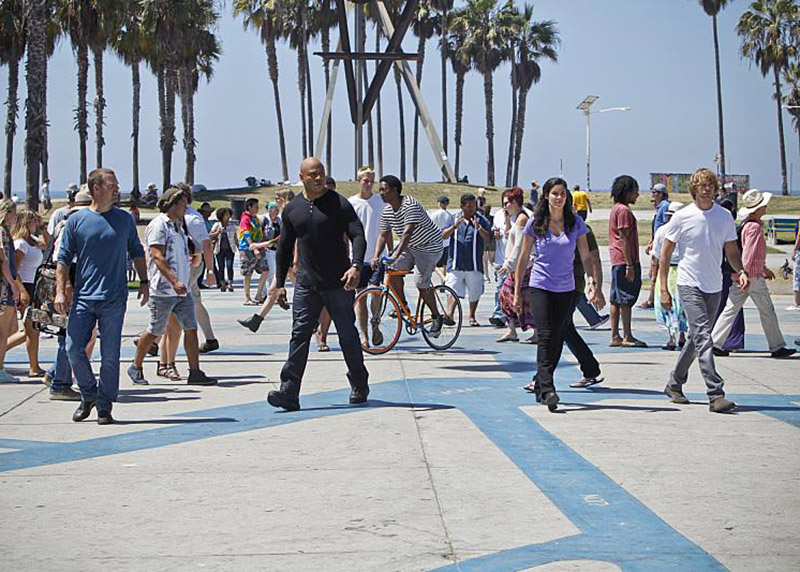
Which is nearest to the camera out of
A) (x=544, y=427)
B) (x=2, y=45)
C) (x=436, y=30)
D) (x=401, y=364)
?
(x=544, y=427)

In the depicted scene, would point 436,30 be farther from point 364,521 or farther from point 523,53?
point 364,521

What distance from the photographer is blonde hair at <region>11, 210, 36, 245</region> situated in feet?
35.9

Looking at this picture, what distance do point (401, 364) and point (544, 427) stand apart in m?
3.67

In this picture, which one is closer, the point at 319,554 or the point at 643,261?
the point at 319,554

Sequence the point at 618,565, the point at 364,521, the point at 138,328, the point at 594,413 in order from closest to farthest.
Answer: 1. the point at 618,565
2. the point at 364,521
3. the point at 594,413
4. the point at 138,328

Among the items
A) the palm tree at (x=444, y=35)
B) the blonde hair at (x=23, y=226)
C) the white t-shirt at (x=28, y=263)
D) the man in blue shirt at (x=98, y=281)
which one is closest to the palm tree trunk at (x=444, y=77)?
the palm tree at (x=444, y=35)

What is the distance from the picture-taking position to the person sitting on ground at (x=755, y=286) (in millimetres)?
12039

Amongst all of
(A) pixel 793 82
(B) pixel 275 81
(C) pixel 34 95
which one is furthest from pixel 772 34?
(C) pixel 34 95

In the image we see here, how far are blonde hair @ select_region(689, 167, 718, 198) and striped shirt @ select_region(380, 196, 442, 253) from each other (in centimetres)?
379

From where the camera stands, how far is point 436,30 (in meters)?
79.8

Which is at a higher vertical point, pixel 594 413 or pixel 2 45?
pixel 2 45

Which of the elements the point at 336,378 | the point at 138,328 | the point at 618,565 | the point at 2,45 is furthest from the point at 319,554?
the point at 2,45

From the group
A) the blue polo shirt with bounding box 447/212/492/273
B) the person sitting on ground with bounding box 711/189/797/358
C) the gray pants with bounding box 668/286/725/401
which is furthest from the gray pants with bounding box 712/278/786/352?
the blue polo shirt with bounding box 447/212/492/273

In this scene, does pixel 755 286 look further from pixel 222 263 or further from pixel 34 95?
pixel 34 95
